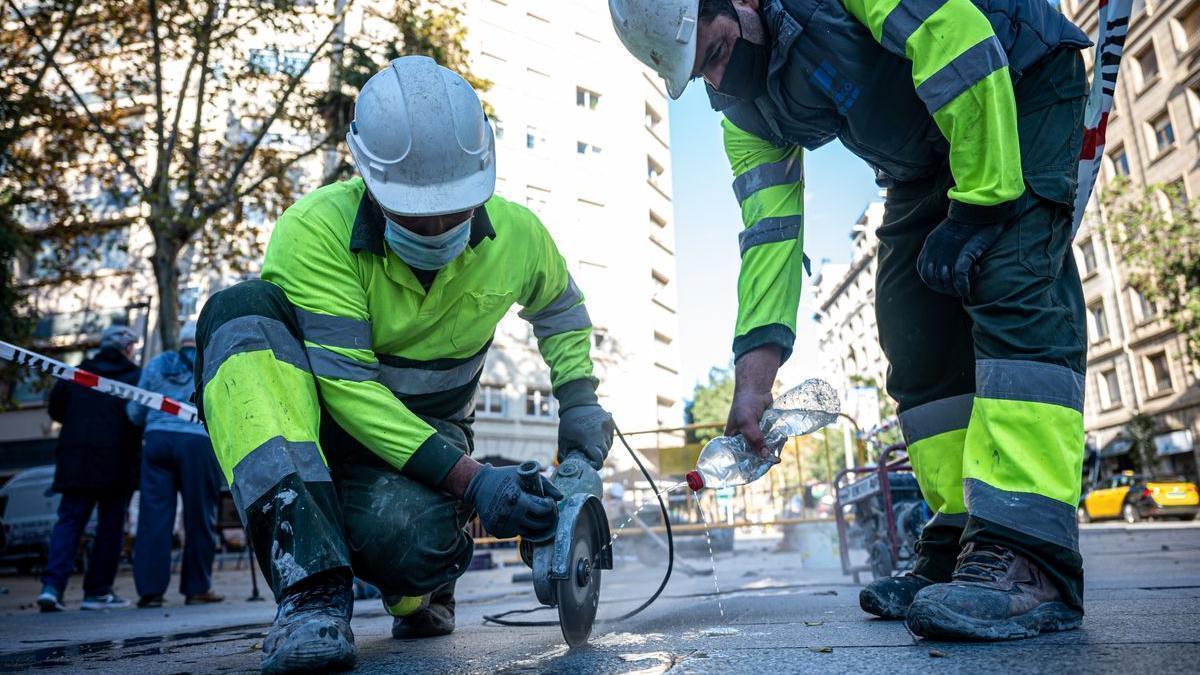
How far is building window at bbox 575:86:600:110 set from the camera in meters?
34.2

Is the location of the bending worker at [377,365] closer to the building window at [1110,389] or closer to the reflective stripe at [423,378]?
the reflective stripe at [423,378]

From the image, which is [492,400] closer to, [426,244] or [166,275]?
[166,275]

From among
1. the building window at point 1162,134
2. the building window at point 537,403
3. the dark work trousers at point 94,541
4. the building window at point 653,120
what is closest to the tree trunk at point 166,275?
the dark work trousers at point 94,541

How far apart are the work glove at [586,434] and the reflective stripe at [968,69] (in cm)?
133

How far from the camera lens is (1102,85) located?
2.50 meters

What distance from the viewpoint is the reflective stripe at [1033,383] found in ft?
6.33

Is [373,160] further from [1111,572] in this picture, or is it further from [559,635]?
[1111,572]

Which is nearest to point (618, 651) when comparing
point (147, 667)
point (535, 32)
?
point (147, 667)

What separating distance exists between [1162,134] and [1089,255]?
6.24 metres

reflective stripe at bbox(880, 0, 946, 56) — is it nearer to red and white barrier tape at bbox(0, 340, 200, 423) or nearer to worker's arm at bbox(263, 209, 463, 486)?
worker's arm at bbox(263, 209, 463, 486)

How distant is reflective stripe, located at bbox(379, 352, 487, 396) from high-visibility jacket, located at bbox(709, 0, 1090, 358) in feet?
2.71

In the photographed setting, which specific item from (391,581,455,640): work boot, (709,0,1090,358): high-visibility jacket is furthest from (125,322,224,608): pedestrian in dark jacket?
(709,0,1090,358): high-visibility jacket

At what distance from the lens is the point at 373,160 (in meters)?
2.39

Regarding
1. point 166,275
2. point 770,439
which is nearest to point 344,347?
point 770,439
